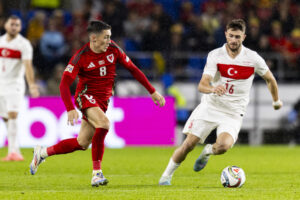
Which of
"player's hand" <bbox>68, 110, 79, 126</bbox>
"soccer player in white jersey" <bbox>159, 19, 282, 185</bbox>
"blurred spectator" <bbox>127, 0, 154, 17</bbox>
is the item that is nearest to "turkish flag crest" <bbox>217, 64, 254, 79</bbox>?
"soccer player in white jersey" <bbox>159, 19, 282, 185</bbox>

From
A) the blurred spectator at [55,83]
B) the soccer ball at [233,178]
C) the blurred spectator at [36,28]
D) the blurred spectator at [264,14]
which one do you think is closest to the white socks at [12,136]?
the blurred spectator at [55,83]

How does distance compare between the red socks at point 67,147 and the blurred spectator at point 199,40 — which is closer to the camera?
the red socks at point 67,147

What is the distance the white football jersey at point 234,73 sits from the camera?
27.5ft

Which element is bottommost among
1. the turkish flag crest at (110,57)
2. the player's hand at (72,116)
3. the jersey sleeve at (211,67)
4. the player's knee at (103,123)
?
the player's knee at (103,123)

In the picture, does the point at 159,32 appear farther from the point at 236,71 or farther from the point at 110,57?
the point at 110,57

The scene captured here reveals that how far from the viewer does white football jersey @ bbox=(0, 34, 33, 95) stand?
1184 cm

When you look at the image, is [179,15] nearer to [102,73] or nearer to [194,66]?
[194,66]

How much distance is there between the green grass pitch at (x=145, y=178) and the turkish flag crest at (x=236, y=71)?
1314 mm

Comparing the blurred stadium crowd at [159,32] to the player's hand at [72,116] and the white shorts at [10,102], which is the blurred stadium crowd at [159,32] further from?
the player's hand at [72,116]

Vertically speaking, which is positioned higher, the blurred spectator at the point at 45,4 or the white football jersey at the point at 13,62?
the blurred spectator at the point at 45,4

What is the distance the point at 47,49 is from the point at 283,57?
20.5 ft

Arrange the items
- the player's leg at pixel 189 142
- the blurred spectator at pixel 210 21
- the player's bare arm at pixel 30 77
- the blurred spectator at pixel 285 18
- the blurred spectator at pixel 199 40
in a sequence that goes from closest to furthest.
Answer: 1. the player's leg at pixel 189 142
2. the player's bare arm at pixel 30 77
3. the blurred spectator at pixel 199 40
4. the blurred spectator at pixel 210 21
5. the blurred spectator at pixel 285 18

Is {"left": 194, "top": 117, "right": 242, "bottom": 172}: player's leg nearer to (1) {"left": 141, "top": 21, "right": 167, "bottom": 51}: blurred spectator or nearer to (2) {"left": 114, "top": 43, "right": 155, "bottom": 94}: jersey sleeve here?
(2) {"left": 114, "top": 43, "right": 155, "bottom": 94}: jersey sleeve

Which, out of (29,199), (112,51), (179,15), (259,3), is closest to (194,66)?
(179,15)
